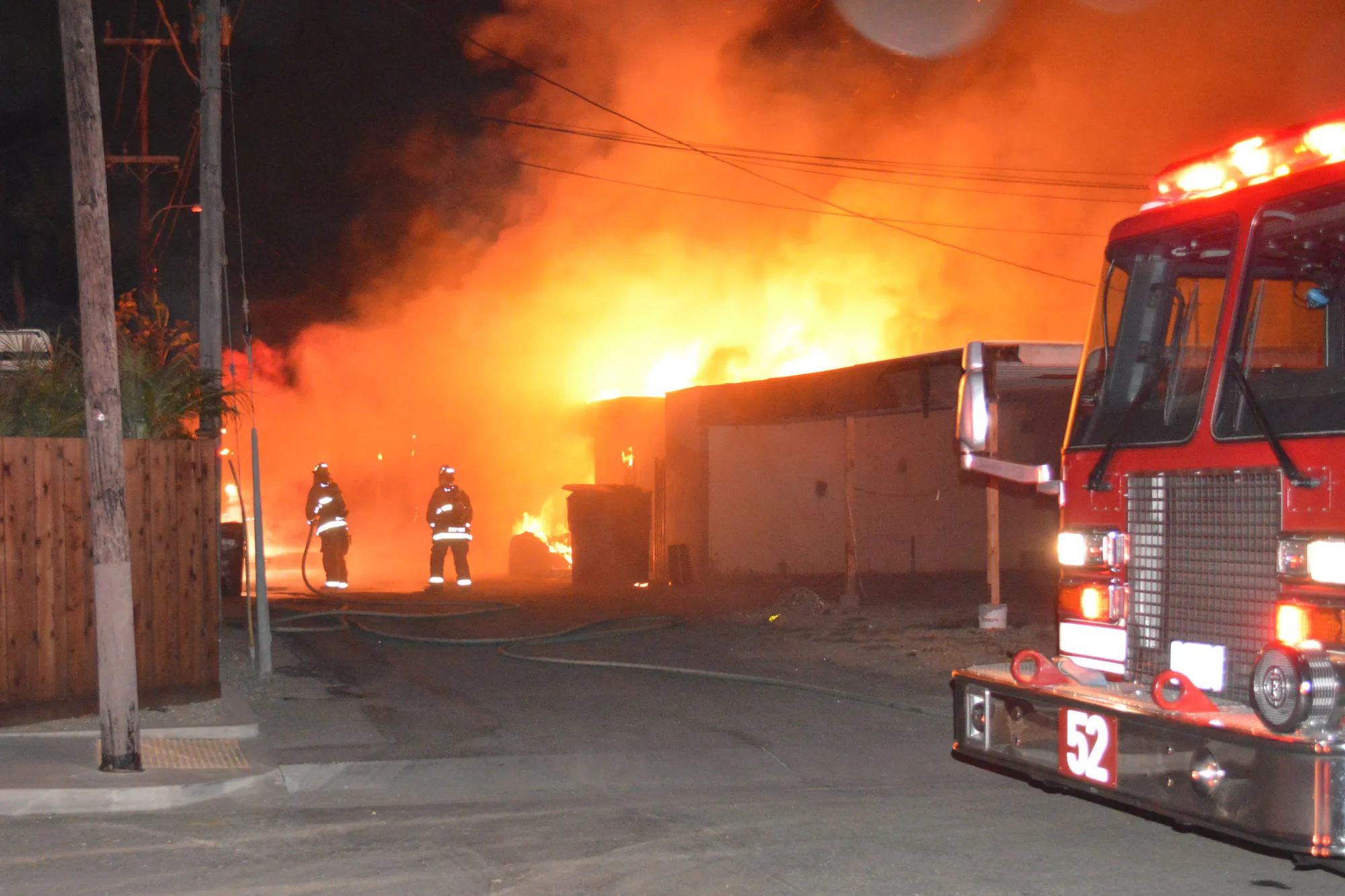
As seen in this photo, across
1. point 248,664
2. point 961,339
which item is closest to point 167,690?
point 248,664

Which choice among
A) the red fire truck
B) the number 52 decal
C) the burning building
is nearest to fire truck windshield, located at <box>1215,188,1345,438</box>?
the red fire truck

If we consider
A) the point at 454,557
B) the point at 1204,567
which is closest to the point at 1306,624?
the point at 1204,567

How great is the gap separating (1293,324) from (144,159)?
16711mm

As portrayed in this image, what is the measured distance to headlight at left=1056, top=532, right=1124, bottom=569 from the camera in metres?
4.70

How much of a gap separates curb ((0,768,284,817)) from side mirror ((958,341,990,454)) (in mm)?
3936

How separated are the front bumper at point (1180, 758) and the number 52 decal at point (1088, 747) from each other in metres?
0.01

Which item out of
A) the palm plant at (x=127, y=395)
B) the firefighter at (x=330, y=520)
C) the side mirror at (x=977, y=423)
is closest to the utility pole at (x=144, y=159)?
the firefighter at (x=330, y=520)

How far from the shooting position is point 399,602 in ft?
46.2

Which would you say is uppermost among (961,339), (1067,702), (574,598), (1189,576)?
(961,339)

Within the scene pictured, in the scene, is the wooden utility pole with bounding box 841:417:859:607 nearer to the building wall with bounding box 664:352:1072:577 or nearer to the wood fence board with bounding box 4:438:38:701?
the building wall with bounding box 664:352:1072:577

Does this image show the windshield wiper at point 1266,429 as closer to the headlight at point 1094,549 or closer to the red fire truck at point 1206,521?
the red fire truck at point 1206,521

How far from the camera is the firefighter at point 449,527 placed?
1588 cm

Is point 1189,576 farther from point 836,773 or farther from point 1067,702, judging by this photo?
point 836,773

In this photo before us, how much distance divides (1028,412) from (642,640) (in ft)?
34.6
